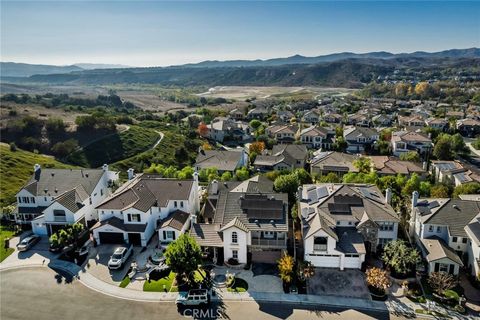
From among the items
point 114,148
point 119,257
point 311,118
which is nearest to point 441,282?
point 119,257

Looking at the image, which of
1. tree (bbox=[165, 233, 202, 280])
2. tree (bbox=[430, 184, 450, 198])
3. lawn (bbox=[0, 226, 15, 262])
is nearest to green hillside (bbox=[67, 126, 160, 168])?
lawn (bbox=[0, 226, 15, 262])

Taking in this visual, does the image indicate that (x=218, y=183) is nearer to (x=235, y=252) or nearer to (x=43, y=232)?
(x=235, y=252)

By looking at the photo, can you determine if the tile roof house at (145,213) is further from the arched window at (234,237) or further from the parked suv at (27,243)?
the parked suv at (27,243)

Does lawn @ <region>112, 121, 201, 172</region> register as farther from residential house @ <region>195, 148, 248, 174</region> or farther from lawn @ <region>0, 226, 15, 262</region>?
lawn @ <region>0, 226, 15, 262</region>

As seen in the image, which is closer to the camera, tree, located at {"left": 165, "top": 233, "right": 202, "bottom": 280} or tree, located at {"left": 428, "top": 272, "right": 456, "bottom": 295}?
Result: tree, located at {"left": 428, "top": 272, "right": 456, "bottom": 295}

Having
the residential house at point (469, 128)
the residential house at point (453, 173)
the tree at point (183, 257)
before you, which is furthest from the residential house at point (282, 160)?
the residential house at point (469, 128)

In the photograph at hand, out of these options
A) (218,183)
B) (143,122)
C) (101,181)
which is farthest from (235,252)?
(143,122)
